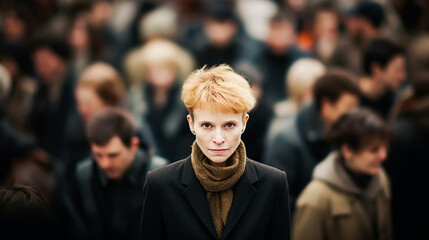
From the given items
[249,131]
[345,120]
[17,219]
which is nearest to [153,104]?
[249,131]

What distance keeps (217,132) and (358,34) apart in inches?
233

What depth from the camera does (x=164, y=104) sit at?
6711 millimetres

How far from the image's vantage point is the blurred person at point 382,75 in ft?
19.6

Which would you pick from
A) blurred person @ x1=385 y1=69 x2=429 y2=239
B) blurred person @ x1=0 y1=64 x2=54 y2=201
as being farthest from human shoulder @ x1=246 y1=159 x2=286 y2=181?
blurred person @ x1=0 y1=64 x2=54 y2=201

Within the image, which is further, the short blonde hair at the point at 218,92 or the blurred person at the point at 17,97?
the blurred person at the point at 17,97

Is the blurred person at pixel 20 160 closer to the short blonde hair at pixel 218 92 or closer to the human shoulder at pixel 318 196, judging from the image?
the human shoulder at pixel 318 196

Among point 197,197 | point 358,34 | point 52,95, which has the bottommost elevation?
point 197,197

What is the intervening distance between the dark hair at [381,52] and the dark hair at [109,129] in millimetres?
3109

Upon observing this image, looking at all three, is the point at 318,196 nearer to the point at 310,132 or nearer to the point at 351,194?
the point at 351,194

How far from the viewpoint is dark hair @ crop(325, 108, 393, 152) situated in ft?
12.7

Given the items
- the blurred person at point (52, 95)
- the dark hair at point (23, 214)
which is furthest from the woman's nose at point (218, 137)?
the blurred person at point (52, 95)

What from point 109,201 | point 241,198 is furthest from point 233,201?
point 109,201

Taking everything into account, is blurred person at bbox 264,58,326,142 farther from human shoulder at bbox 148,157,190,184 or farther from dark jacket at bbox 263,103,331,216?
human shoulder at bbox 148,157,190,184

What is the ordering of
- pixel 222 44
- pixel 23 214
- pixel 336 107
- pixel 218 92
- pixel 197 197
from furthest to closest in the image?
pixel 222 44
pixel 336 107
pixel 197 197
pixel 218 92
pixel 23 214
